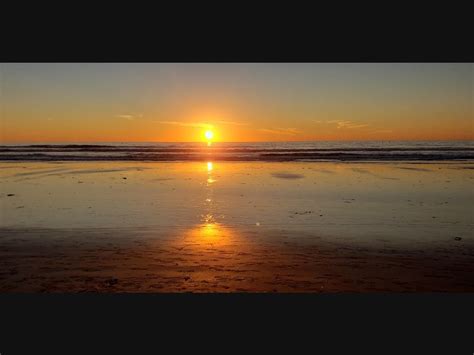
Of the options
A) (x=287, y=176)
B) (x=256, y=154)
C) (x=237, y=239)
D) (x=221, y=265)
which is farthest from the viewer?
(x=256, y=154)

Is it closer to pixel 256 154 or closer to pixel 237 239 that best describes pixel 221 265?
pixel 237 239

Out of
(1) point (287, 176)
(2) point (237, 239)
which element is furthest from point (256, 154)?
(2) point (237, 239)

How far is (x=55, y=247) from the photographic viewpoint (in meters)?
6.86

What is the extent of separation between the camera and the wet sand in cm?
551

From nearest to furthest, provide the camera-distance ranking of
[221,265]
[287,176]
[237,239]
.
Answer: [221,265] < [237,239] < [287,176]

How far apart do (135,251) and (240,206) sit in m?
4.07

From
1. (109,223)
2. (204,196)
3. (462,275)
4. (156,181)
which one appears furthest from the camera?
(156,181)

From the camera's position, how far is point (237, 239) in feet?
23.9

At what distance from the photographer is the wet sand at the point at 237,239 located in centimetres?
551

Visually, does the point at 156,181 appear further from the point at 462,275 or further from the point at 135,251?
the point at 462,275

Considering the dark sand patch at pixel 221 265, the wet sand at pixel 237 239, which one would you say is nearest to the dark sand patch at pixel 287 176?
the wet sand at pixel 237 239

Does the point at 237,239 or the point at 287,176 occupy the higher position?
the point at 237,239
